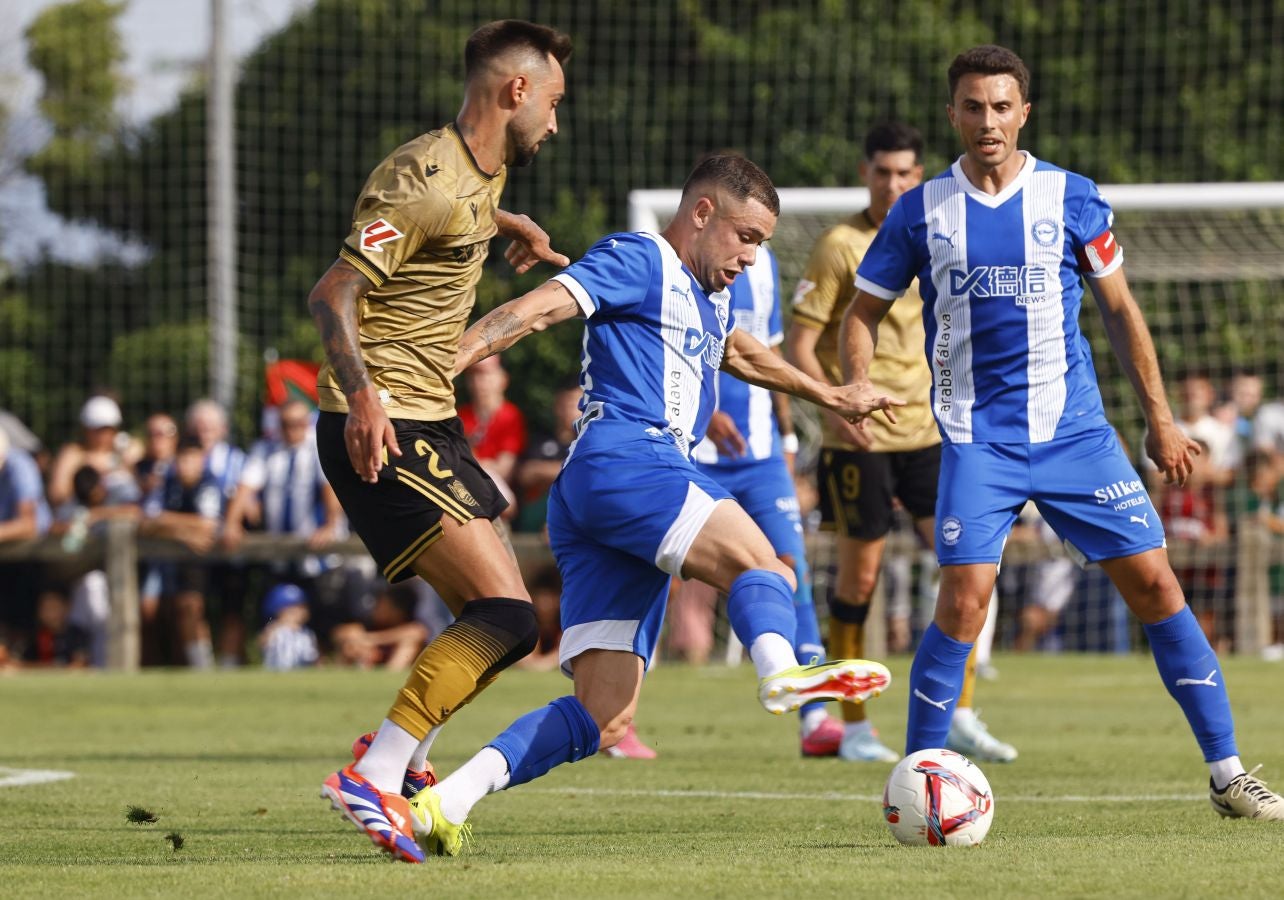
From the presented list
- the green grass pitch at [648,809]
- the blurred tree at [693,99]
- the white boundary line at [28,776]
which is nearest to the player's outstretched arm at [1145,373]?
the green grass pitch at [648,809]

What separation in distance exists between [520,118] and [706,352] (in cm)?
90

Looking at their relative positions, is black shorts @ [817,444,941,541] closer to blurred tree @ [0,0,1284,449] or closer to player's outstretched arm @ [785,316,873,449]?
player's outstretched arm @ [785,316,873,449]

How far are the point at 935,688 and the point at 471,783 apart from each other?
5.51ft

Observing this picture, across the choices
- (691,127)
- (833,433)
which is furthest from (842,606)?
(691,127)

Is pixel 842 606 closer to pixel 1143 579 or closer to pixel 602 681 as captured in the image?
pixel 1143 579

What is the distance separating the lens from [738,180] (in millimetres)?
6039

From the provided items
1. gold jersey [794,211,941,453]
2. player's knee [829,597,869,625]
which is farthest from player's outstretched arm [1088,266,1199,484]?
player's knee [829,597,869,625]

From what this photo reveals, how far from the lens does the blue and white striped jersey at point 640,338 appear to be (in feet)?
19.2

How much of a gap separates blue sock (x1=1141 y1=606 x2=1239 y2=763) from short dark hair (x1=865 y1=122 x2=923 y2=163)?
3.13 meters

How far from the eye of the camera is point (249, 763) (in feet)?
29.9

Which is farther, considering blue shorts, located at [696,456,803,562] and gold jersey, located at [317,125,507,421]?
blue shorts, located at [696,456,803,562]

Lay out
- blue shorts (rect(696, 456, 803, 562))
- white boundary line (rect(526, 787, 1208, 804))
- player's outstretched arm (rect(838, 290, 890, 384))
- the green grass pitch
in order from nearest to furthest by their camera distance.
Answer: the green grass pitch → player's outstretched arm (rect(838, 290, 890, 384)) → white boundary line (rect(526, 787, 1208, 804)) → blue shorts (rect(696, 456, 803, 562))

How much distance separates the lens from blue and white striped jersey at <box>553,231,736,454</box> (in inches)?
230

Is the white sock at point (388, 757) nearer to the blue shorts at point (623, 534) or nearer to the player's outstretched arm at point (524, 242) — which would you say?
the blue shorts at point (623, 534)
